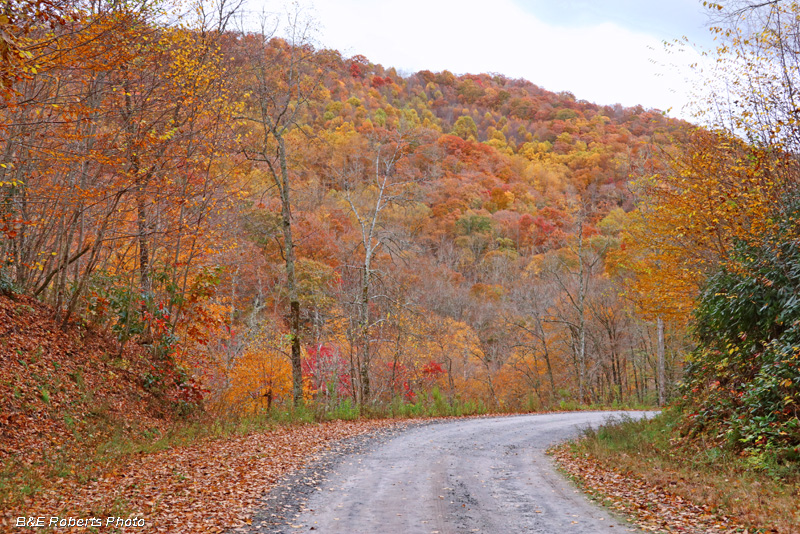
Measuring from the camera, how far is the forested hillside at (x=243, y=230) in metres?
9.75

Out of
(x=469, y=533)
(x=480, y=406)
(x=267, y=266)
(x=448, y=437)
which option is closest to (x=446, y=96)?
(x=267, y=266)

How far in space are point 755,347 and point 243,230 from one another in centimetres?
1566

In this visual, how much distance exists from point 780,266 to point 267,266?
25.4m

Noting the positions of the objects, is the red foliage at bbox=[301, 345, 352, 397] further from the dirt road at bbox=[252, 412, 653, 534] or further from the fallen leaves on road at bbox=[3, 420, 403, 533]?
the fallen leaves on road at bbox=[3, 420, 403, 533]

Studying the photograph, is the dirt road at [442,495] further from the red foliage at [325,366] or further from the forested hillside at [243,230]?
the red foliage at [325,366]

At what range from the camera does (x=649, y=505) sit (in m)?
6.88

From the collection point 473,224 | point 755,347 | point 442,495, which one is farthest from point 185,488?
point 473,224

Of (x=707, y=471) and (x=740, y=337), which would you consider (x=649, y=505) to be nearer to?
(x=707, y=471)

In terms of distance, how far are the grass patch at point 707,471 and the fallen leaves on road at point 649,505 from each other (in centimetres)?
15

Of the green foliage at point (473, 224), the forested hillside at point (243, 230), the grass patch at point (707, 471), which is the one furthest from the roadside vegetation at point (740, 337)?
the green foliage at point (473, 224)

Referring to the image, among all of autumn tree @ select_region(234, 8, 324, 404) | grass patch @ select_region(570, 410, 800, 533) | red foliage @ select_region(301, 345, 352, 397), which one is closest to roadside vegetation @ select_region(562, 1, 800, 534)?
grass patch @ select_region(570, 410, 800, 533)

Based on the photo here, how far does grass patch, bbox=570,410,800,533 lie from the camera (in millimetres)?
6207

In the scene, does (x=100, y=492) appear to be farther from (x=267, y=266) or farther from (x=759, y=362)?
(x=267, y=266)

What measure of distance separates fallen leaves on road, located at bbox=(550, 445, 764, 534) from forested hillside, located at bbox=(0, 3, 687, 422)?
25.8ft
